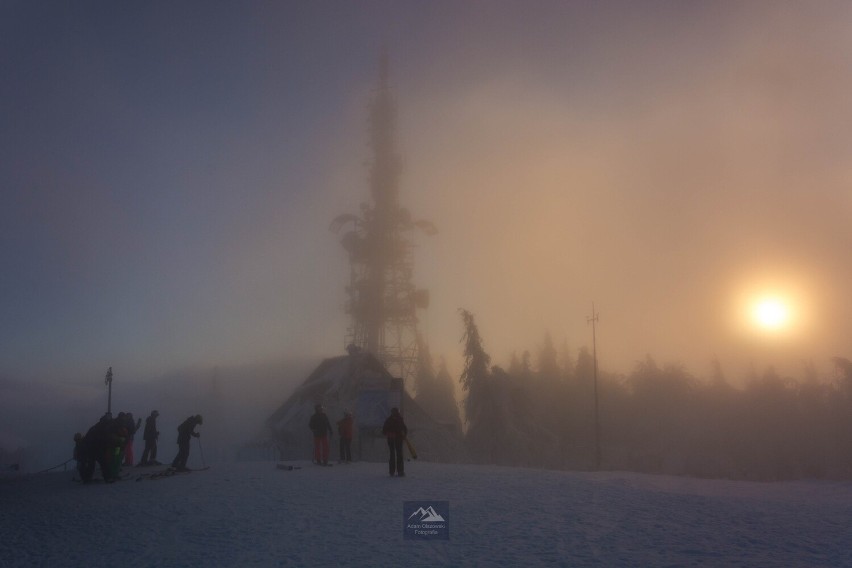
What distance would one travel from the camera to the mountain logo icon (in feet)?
37.7

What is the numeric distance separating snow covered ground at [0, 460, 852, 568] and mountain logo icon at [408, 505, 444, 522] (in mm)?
358

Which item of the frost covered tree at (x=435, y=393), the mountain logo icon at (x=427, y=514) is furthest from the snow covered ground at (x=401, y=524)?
the frost covered tree at (x=435, y=393)

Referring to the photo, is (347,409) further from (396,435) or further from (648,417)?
(648,417)

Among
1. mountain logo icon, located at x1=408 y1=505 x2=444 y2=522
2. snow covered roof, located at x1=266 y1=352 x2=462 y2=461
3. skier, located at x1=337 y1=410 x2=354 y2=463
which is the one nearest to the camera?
mountain logo icon, located at x1=408 y1=505 x2=444 y2=522

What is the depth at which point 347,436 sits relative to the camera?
67.4ft

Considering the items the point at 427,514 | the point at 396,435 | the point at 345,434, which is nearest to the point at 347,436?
the point at 345,434

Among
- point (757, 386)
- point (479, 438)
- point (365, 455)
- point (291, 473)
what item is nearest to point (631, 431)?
point (757, 386)

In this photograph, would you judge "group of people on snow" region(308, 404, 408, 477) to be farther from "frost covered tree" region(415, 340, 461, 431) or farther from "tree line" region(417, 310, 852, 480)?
"frost covered tree" region(415, 340, 461, 431)

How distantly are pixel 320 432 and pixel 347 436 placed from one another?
4.47ft

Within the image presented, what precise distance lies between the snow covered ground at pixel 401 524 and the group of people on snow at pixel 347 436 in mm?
560

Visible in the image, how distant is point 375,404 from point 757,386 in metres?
54.2

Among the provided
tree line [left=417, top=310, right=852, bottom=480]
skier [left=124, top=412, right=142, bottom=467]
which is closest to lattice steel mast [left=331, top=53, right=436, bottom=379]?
tree line [left=417, top=310, right=852, bottom=480]

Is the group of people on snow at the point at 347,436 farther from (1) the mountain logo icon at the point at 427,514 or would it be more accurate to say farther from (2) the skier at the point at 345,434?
(1) the mountain logo icon at the point at 427,514

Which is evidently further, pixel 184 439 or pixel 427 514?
pixel 184 439
